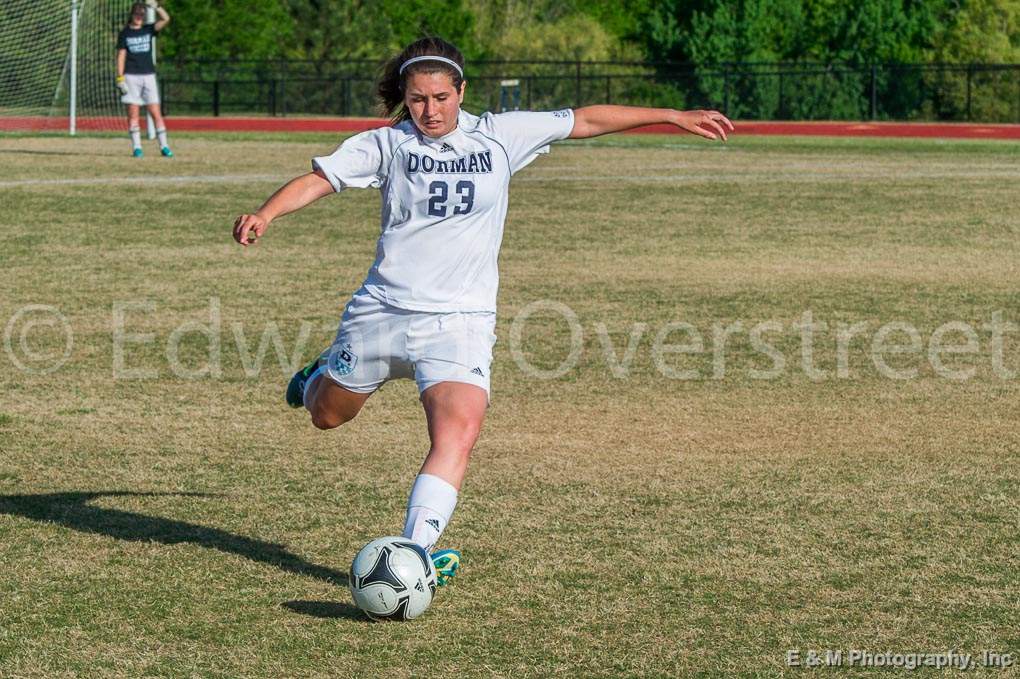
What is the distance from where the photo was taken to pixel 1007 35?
55.4 metres

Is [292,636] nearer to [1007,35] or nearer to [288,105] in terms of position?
[288,105]

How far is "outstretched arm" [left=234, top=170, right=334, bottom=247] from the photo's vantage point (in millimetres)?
5160

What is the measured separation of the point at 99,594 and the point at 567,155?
23.0 m

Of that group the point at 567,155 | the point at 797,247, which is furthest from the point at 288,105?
the point at 797,247

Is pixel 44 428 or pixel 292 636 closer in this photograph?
pixel 292 636

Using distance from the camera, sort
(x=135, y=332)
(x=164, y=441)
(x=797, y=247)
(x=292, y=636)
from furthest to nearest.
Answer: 1. (x=797, y=247)
2. (x=135, y=332)
3. (x=164, y=441)
4. (x=292, y=636)

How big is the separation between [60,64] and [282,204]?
93.6ft

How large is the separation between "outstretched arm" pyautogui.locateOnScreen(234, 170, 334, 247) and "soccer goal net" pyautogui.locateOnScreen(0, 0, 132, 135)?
86.3ft

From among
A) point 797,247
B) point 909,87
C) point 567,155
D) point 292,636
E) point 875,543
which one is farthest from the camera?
Answer: point 909,87

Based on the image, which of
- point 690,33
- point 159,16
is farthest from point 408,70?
point 690,33

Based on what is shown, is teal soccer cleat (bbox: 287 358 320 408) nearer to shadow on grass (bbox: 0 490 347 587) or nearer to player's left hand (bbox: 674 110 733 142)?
shadow on grass (bbox: 0 490 347 587)

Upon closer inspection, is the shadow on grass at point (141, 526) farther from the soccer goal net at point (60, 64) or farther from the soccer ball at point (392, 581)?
the soccer goal net at point (60, 64)

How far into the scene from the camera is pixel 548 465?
7488 mm

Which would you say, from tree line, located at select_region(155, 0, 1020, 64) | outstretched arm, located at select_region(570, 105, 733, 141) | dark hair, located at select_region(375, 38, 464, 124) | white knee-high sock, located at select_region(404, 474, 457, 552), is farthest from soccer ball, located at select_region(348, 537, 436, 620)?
tree line, located at select_region(155, 0, 1020, 64)
